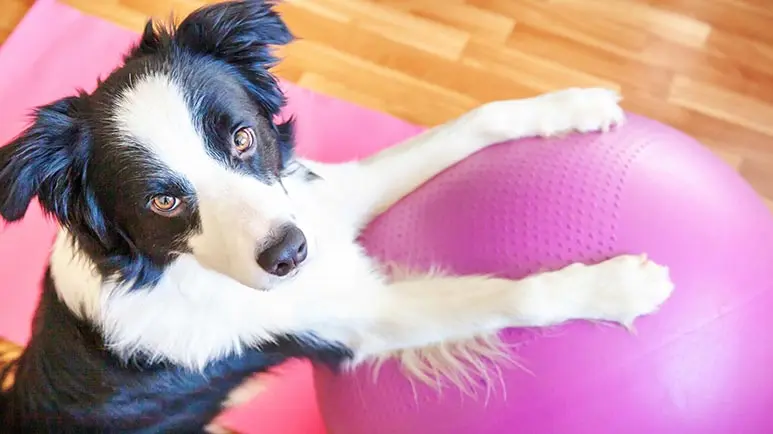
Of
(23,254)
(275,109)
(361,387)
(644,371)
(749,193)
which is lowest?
(23,254)

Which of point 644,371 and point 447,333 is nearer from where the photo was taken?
point 644,371

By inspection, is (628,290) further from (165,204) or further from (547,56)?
(547,56)

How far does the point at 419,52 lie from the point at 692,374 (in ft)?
7.09

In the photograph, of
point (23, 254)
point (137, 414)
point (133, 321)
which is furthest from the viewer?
point (23, 254)

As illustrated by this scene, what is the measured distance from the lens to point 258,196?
1.79 metres

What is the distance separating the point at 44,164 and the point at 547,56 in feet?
7.86

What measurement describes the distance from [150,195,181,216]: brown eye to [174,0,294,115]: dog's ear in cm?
37

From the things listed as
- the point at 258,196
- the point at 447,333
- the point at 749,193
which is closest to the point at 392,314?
the point at 447,333

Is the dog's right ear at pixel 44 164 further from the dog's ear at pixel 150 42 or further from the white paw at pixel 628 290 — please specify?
the white paw at pixel 628 290

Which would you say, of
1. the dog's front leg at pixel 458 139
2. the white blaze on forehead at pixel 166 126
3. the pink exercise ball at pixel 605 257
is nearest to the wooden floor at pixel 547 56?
the dog's front leg at pixel 458 139

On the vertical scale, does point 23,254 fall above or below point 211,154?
below

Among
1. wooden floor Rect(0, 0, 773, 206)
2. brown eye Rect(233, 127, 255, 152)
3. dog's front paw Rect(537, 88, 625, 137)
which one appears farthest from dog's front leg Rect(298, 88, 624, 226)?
wooden floor Rect(0, 0, 773, 206)

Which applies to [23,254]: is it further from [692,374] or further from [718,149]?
[718,149]

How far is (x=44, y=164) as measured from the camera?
174 centimetres
